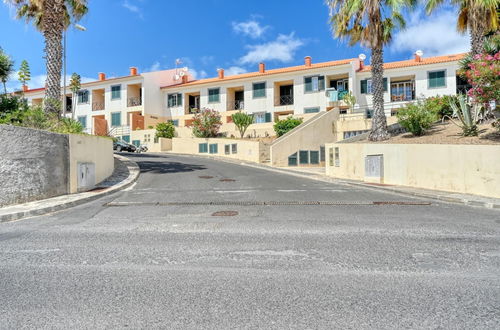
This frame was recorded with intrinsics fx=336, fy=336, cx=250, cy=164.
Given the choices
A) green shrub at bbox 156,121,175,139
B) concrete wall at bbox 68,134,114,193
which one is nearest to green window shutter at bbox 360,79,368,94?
green shrub at bbox 156,121,175,139

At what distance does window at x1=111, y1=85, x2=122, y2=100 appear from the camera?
43.7m

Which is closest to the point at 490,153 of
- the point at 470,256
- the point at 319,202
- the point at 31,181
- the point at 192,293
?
the point at 319,202

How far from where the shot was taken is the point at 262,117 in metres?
38.4

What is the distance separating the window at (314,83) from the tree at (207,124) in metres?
10.4

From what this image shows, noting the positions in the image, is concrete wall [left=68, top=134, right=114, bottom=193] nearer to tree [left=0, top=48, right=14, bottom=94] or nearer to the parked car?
tree [left=0, top=48, right=14, bottom=94]

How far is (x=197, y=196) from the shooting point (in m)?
11.3

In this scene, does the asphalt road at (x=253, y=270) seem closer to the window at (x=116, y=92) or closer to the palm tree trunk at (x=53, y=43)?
the palm tree trunk at (x=53, y=43)

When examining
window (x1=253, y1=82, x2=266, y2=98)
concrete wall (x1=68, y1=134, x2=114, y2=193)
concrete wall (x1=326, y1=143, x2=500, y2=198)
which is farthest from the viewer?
window (x1=253, y1=82, x2=266, y2=98)

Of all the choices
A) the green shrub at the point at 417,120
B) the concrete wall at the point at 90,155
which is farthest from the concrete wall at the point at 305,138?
the concrete wall at the point at 90,155

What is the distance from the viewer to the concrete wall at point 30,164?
961 centimetres

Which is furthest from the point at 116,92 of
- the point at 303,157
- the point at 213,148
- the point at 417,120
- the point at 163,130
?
the point at 417,120

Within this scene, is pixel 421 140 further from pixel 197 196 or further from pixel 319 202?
pixel 197 196

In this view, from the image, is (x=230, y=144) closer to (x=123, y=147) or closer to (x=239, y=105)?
(x=239, y=105)

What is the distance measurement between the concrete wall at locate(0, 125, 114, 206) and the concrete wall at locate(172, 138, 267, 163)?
1636cm
